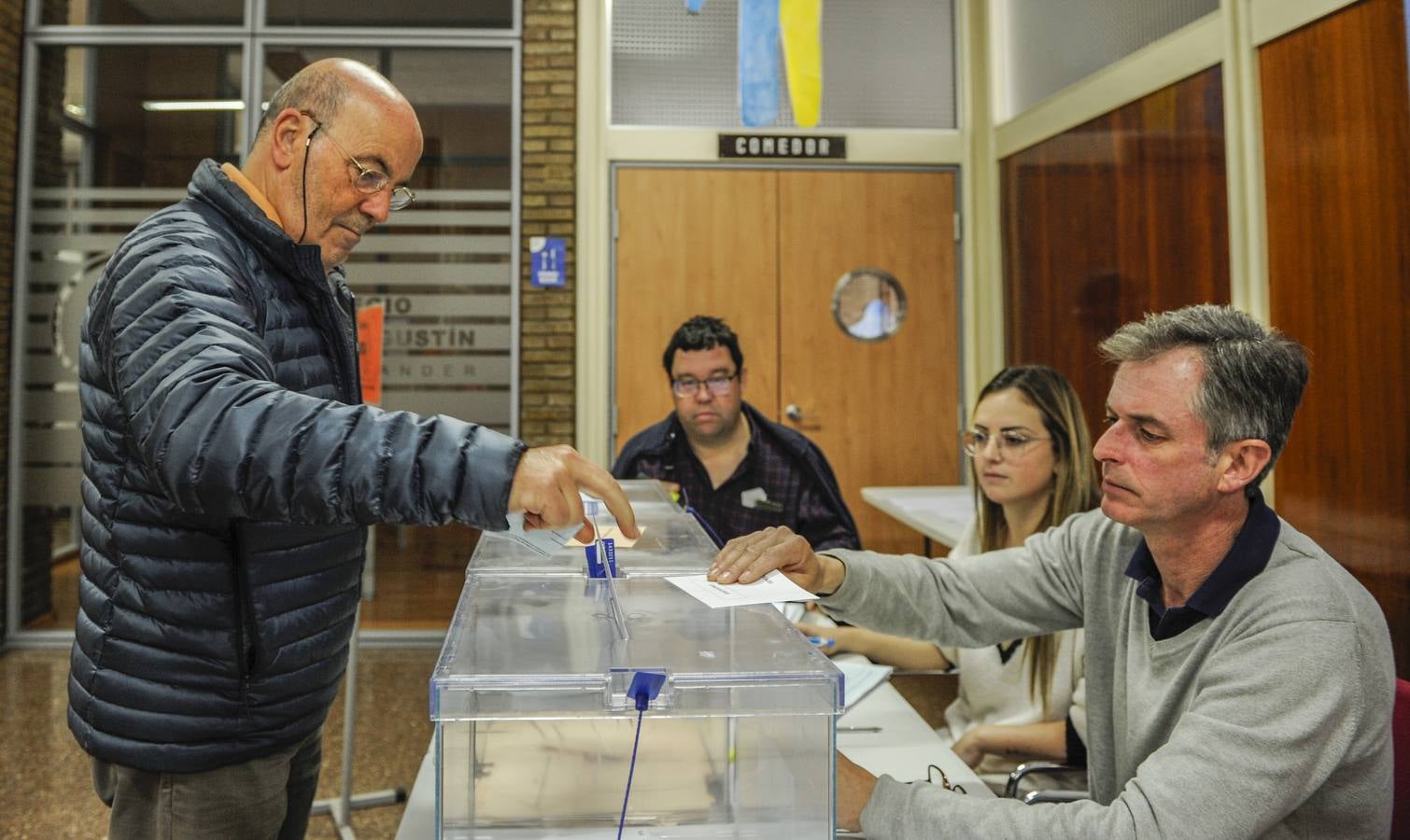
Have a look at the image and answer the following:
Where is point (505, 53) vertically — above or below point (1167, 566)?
above

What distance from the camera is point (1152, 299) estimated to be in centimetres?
343

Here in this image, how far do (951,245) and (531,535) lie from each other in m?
4.22

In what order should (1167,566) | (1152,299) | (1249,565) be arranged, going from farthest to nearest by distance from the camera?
(1152,299)
(1167,566)
(1249,565)

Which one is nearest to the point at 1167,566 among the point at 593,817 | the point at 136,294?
the point at 593,817

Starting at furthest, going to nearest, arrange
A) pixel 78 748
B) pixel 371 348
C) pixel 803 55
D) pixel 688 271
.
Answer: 1. pixel 688 271
2. pixel 803 55
3. pixel 78 748
4. pixel 371 348

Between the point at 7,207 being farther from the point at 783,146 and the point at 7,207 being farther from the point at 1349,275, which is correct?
the point at 1349,275

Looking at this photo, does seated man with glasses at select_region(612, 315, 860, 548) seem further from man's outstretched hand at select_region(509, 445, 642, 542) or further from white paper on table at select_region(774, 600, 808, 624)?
man's outstretched hand at select_region(509, 445, 642, 542)

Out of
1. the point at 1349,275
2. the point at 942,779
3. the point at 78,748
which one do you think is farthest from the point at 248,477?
the point at 78,748

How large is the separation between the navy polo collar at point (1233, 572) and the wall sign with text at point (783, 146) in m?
3.76

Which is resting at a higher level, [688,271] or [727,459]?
[688,271]

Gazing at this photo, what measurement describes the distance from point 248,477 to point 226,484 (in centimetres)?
2

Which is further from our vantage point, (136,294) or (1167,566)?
(1167,566)

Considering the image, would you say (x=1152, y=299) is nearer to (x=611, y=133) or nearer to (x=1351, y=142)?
(x=1351, y=142)

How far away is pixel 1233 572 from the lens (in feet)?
3.76
